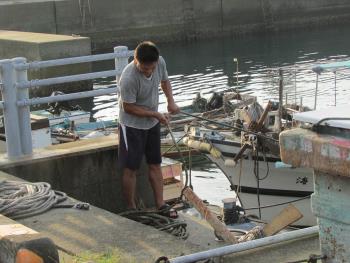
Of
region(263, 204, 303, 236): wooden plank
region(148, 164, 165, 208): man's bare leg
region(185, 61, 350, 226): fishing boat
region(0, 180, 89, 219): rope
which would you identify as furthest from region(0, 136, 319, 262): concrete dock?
region(185, 61, 350, 226): fishing boat

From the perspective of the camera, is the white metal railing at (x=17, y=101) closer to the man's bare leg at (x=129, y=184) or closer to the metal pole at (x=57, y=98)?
the metal pole at (x=57, y=98)

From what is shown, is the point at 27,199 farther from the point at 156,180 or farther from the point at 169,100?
the point at 169,100

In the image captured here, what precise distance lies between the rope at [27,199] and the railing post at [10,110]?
116cm

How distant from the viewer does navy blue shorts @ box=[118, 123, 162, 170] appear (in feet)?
22.6

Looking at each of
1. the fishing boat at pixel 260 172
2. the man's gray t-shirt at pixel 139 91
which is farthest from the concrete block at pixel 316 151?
the fishing boat at pixel 260 172

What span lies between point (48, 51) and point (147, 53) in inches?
858

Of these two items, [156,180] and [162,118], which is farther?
[156,180]

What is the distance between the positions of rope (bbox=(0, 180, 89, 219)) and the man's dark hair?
54.7 inches

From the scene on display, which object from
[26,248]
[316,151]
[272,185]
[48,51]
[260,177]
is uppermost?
[316,151]

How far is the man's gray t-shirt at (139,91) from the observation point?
6.69m

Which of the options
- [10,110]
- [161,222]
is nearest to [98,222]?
[161,222]

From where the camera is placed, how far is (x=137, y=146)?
6.93 metres

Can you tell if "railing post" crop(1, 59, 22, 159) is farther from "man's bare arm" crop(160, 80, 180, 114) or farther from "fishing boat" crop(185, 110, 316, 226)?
"fishing boat" crop(185, 110, 316, 226)

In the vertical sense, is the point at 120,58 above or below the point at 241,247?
above
